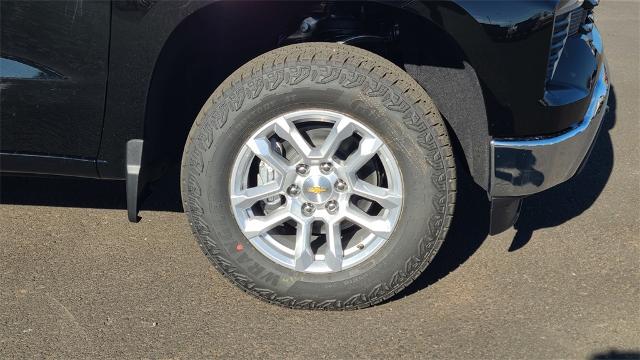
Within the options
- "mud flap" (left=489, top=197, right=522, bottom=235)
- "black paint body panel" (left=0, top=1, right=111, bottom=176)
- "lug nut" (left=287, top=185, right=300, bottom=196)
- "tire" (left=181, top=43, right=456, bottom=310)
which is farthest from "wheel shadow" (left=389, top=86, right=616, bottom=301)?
"black paint body panel" (left=0, top=1, right=111, bottom=176)

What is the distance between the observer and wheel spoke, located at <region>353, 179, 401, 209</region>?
9.27ft

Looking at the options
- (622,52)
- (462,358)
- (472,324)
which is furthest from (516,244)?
(622,52)

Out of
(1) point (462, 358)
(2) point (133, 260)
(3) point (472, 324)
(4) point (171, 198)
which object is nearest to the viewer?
(1) point (462, 358)

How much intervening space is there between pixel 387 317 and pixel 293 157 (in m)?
0.78

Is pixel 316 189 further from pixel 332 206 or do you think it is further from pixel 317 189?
pixel 332 206

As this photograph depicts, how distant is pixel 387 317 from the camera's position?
9.63ft

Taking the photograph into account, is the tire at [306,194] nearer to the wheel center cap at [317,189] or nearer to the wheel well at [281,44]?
the wheel center cap at [317,189]

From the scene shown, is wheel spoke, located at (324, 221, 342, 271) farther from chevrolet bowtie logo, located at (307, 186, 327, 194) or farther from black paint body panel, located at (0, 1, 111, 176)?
black paint body panel, located at (0, 1, 111, 176)

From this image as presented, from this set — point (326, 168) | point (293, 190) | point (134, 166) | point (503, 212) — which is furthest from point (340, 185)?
point (134, 166)

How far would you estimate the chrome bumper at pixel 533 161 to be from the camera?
2738 millimetres

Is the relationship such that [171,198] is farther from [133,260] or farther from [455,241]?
[455,241]

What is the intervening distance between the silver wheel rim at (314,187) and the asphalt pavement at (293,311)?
0.92 ft

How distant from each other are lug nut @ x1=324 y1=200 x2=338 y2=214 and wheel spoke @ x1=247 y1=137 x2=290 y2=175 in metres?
0.23

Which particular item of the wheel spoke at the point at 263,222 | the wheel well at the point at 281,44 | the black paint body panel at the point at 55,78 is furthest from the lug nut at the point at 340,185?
the black paint body panel at the point at 55,78
